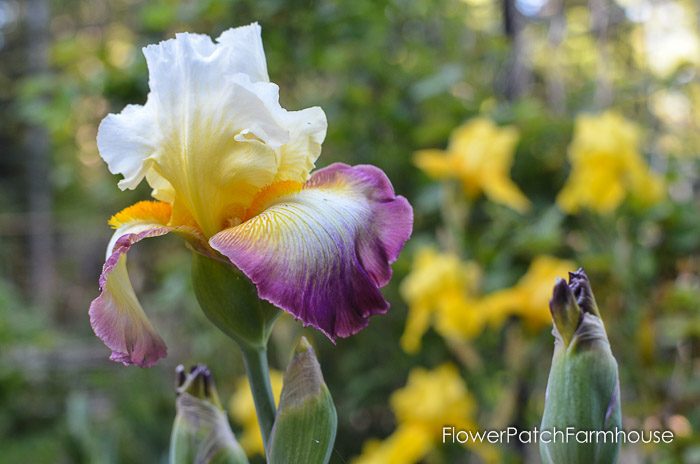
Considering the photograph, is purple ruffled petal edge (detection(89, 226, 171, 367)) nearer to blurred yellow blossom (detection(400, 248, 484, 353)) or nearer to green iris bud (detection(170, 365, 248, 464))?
green iris bud (detection(170, 365, 248, 464))

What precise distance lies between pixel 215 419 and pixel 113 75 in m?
1.21

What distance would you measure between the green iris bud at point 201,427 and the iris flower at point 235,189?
0.03 metres

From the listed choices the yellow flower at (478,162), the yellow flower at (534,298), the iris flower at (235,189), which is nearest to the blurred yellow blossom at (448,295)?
the yellow flower at (534,298)

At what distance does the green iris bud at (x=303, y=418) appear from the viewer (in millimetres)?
349

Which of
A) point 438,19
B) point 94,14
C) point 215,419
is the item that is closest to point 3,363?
point 438,19

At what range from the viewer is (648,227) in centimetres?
119

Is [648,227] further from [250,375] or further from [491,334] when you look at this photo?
[250,375]

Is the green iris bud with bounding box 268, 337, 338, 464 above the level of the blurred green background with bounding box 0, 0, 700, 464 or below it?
below

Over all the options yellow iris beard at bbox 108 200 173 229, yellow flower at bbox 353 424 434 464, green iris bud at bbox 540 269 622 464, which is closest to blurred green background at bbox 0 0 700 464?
A: yellow flower at bbox 353 424 434 464

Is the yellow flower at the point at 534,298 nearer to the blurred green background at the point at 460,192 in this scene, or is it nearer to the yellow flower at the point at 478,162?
the blurred green background at the point at 460,192

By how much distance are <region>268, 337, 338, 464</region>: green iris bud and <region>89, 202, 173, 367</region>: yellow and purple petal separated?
0.08 metres

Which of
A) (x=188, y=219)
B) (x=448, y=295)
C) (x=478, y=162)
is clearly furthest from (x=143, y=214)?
(x=478, y=162)

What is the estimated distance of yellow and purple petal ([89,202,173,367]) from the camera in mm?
357

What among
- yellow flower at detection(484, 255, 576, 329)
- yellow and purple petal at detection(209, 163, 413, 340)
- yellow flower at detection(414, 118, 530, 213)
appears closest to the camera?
yellow and purple petal at detection(209, 163, 413, 340)
